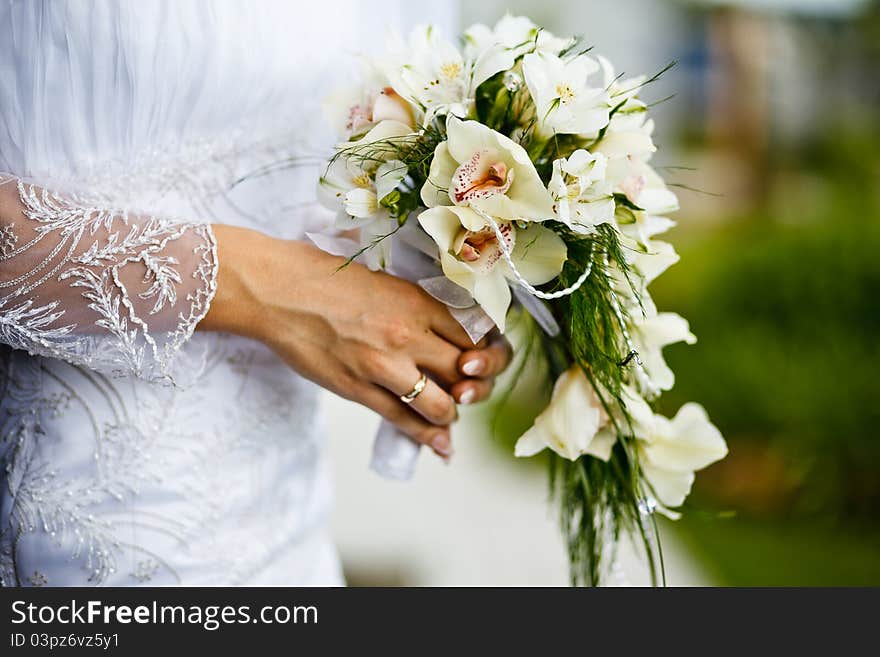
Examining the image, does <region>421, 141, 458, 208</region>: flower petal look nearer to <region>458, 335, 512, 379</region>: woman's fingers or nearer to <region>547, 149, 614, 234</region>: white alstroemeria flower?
<region>547, 149, 614, 234</region>: white alstroemeria flower

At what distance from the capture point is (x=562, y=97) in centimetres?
122

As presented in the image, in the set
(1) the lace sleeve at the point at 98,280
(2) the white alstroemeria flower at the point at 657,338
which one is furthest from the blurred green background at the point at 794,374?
(1) the lace sleeve at the point at 98,280

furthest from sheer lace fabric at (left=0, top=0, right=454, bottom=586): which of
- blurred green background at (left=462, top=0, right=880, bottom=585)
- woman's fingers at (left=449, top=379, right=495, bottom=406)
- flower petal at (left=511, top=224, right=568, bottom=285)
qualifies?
blurred green background at (left=462, top=0, right=880, bottom=585)

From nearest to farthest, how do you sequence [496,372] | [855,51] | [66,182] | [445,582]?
1. [66,182]
2. [496,372]
3. [445,582]
4. [855,51]

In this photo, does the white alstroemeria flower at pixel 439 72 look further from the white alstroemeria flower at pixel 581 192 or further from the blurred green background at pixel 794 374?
the blurred green background at pixel 794 374

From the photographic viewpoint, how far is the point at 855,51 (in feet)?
38.8

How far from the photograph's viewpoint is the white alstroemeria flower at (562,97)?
1196 millimetres

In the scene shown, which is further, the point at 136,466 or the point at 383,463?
the point at 383,463

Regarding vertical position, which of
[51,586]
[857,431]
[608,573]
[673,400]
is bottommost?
[673,400]


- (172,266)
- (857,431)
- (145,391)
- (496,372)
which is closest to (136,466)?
(145,391)

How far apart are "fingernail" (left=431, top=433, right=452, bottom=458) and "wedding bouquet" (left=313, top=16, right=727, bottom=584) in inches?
6.5

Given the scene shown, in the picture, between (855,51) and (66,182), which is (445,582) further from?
(855,51)

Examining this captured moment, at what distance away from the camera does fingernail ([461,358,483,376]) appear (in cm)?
142

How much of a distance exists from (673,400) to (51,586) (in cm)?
479
